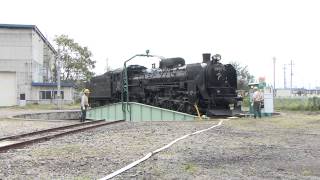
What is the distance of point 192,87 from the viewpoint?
29.0 meters

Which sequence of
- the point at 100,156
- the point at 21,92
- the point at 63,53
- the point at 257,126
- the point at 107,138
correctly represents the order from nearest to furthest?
1. the point at 100,156
2. the point at 107,138
3. the point at 257,126
4. the point at 21,92
5. the point at 63,53

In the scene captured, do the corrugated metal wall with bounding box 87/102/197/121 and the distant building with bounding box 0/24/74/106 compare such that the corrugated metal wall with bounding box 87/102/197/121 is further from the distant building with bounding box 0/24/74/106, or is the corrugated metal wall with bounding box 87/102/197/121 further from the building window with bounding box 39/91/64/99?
the building window with bounding box 39/91/64/99

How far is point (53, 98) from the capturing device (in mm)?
72750

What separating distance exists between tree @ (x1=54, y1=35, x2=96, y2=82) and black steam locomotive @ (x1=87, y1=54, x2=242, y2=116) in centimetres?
6156

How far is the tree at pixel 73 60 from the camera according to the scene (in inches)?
3701

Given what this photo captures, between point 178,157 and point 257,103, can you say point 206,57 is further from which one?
point 178,157

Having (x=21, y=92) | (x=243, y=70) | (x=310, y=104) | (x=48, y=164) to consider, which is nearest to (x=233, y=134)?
(x=48, y=164)

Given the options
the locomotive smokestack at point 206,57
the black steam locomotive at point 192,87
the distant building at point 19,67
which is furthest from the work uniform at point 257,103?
the distant building at point 19,67

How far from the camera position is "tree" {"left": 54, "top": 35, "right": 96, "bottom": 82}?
3701 inches

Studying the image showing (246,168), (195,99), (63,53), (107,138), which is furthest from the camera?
(63,53)

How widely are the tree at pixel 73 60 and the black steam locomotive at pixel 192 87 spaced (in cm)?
6156

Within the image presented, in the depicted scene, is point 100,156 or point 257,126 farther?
point 257,126

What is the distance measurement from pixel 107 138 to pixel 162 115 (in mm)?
11966

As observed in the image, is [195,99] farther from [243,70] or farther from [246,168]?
[243,70]
